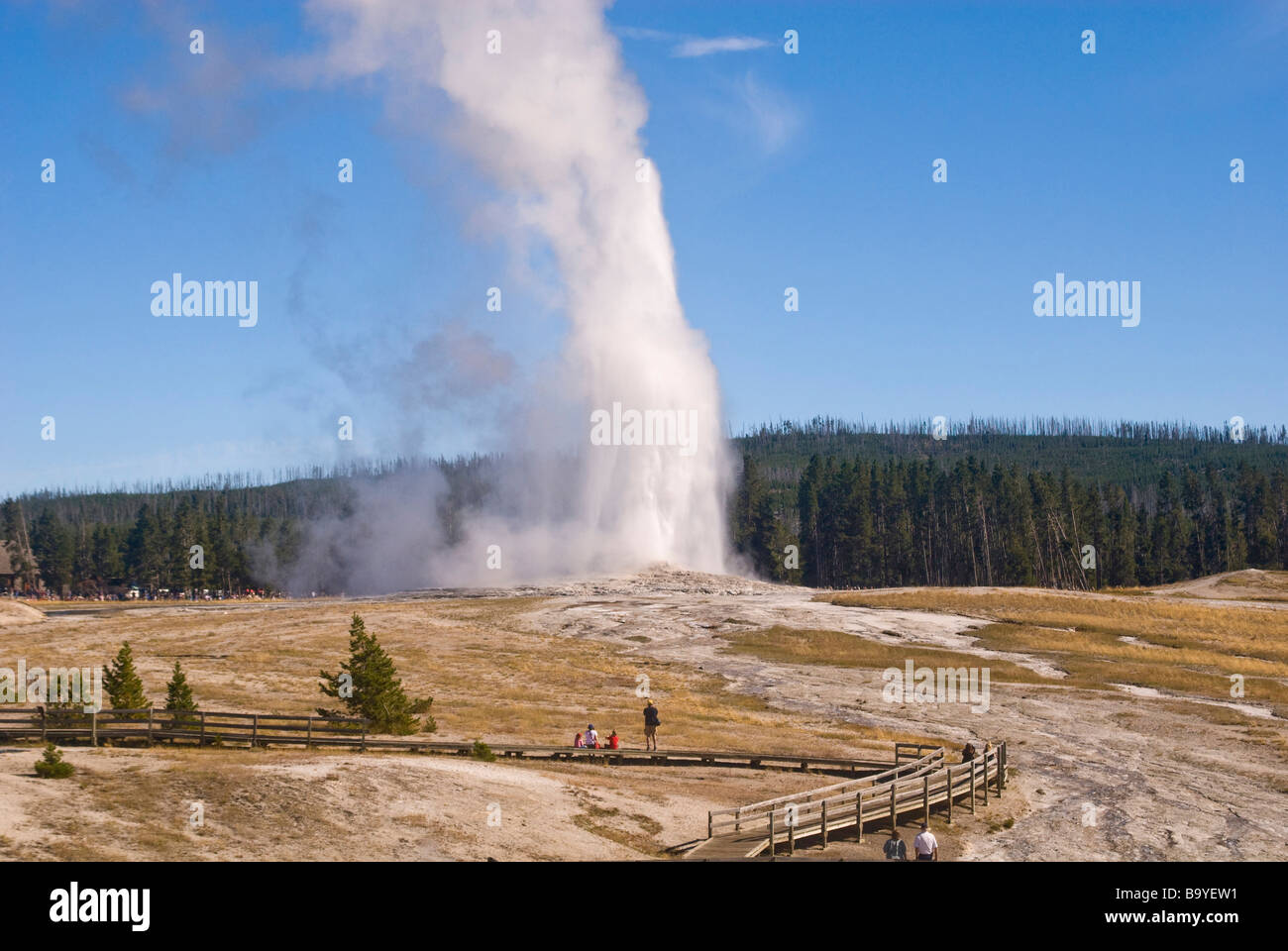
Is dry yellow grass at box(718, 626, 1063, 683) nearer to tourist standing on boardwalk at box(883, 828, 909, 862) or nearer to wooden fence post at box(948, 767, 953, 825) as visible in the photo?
wooden fence post at box(948, 767, 953, 825)

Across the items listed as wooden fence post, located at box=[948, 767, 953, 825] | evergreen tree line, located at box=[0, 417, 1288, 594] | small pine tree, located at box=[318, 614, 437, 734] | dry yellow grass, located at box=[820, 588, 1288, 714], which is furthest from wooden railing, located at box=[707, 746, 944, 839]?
evergreen tree line, located at box=[0, 417, 1288, 594]

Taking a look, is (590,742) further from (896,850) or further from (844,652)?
(844,652)

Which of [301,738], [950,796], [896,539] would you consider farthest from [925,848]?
[896,539]

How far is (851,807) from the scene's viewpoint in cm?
2752

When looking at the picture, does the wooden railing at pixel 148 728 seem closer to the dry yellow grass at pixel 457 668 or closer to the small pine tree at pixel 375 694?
the small pine tree at pixel 375 694

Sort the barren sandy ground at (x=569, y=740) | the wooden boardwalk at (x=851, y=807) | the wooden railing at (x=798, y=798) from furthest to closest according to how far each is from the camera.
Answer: the wooden railing at (x=798, y=798) → the wooden boardwalk at (x=851, y=807) → the barren sandy ground at (x=569, y=740)

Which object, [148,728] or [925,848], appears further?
[148,728]

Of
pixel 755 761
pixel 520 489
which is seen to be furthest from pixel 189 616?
pixel 755 761

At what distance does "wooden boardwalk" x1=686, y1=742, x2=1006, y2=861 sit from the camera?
25.2m

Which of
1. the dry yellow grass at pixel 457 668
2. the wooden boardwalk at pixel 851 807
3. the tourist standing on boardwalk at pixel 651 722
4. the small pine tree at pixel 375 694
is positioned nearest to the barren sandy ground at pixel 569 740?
the dry yellow grass at pixel 457 668

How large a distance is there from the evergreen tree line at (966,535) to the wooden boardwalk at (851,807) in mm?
98614

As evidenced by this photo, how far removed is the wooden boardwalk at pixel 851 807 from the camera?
82.7 ft

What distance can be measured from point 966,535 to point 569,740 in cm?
11107

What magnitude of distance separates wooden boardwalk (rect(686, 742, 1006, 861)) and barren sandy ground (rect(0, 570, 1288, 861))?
0.78 meters
